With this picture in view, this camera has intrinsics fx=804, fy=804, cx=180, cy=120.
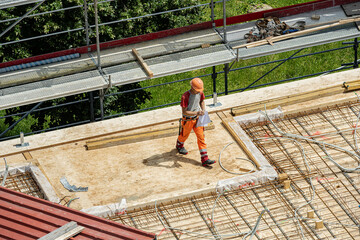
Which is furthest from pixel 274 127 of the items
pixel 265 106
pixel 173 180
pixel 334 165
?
pixel 173 180

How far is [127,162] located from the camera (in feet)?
57.7

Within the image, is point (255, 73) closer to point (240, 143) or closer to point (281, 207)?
point (240, 143)

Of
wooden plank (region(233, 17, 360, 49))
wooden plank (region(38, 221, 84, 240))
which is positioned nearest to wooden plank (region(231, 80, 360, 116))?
wooden plank (region(233, 17, 360, 49))

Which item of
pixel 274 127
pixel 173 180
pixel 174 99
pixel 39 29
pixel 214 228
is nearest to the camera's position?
pixel 214 228

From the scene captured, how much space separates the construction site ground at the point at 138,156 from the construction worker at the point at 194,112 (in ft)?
1.81

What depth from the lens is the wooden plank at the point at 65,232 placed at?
13.4 meters

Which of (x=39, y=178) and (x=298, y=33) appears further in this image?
(x=298, y=33)

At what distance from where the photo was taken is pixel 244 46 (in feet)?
67.6

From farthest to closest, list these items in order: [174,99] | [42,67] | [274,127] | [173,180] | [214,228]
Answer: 1. [174,99]
2. [42,67]
3. [274,127]
4. [173,180]
5. [214,228]

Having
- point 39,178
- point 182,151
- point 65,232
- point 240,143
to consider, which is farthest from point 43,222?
point 240,143

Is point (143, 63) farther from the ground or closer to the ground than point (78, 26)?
closer to the ground

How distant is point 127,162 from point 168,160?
2.94 ft

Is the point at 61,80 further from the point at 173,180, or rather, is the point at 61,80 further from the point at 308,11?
the point at 308,11

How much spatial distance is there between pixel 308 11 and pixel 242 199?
26.2 ft
